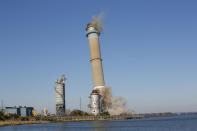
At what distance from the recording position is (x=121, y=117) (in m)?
101

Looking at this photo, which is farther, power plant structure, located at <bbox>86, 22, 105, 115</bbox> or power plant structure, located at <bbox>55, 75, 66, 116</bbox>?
power plant structure, located at <bbox>55, 75, 66, 116</bbox>

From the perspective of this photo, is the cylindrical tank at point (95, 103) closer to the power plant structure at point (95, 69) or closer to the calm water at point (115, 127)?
the power plant structure at point (95, 69)

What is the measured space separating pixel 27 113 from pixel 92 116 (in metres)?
33.0

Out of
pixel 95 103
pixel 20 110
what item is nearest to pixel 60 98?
pixel 95 103

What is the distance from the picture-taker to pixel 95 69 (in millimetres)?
107312

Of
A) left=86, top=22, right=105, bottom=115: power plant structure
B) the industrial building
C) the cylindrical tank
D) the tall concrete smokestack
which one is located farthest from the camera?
the industrial building

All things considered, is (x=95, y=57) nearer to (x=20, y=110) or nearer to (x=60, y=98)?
(x=60, y=98)

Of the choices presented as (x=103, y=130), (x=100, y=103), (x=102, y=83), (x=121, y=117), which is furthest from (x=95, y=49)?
(x=103, y=130)

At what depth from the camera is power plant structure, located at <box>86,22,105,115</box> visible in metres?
101

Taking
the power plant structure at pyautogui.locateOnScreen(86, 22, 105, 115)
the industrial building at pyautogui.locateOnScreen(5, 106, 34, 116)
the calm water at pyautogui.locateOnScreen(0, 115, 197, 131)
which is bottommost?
the calm water at pyautogui.locateOnScreen(0, 115, 197, 131)

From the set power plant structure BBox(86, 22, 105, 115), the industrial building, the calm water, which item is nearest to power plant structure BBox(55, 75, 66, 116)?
power plant structure BBox(86, 22, 105, 115)

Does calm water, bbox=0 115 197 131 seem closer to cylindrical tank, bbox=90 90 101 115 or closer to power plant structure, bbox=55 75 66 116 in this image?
cylindrical tank, bbox=90 90 101 115

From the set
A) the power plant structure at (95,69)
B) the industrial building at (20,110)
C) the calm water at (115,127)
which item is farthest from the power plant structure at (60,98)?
the calm water at (115,127)

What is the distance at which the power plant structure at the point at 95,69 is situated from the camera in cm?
10069
